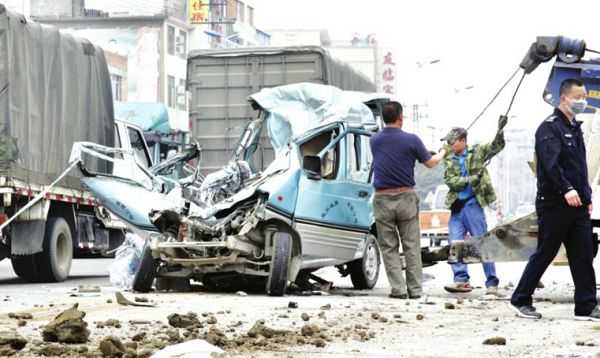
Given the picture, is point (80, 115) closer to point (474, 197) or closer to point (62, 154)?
point (62, 154)

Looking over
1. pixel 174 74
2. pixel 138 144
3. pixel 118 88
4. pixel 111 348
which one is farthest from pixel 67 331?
pixel 174 74

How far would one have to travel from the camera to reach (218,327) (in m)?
9.63

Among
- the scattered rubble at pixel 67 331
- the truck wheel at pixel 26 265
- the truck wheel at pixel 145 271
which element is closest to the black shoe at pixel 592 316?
the scattered rubble at pixel 67 331

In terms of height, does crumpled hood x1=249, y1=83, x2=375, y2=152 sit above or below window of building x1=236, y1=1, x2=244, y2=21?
below

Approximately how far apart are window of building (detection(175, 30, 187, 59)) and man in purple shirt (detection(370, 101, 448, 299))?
67.4 metres

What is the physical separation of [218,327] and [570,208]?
10.1 ft

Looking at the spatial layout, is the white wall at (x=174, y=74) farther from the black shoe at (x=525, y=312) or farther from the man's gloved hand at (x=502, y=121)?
the black shoe at (x=525, y=312)

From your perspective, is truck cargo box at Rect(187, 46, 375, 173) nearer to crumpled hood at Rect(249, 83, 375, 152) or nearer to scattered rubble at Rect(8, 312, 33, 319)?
crumpled hood at Rect(249, 83, 375, 152)

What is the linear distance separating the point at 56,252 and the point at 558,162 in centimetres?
1023

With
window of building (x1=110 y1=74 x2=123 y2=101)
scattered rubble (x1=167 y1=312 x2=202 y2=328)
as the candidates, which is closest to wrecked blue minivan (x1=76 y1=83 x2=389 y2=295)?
scattered rubble (x1=167 y1=312 x2=202 y2=328)

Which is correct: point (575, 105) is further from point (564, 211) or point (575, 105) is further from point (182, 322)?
point (182, 322)

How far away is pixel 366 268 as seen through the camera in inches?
638

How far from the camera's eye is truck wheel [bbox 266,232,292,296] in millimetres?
13703

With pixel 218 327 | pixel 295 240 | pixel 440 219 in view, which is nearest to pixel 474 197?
pixel 295 240
